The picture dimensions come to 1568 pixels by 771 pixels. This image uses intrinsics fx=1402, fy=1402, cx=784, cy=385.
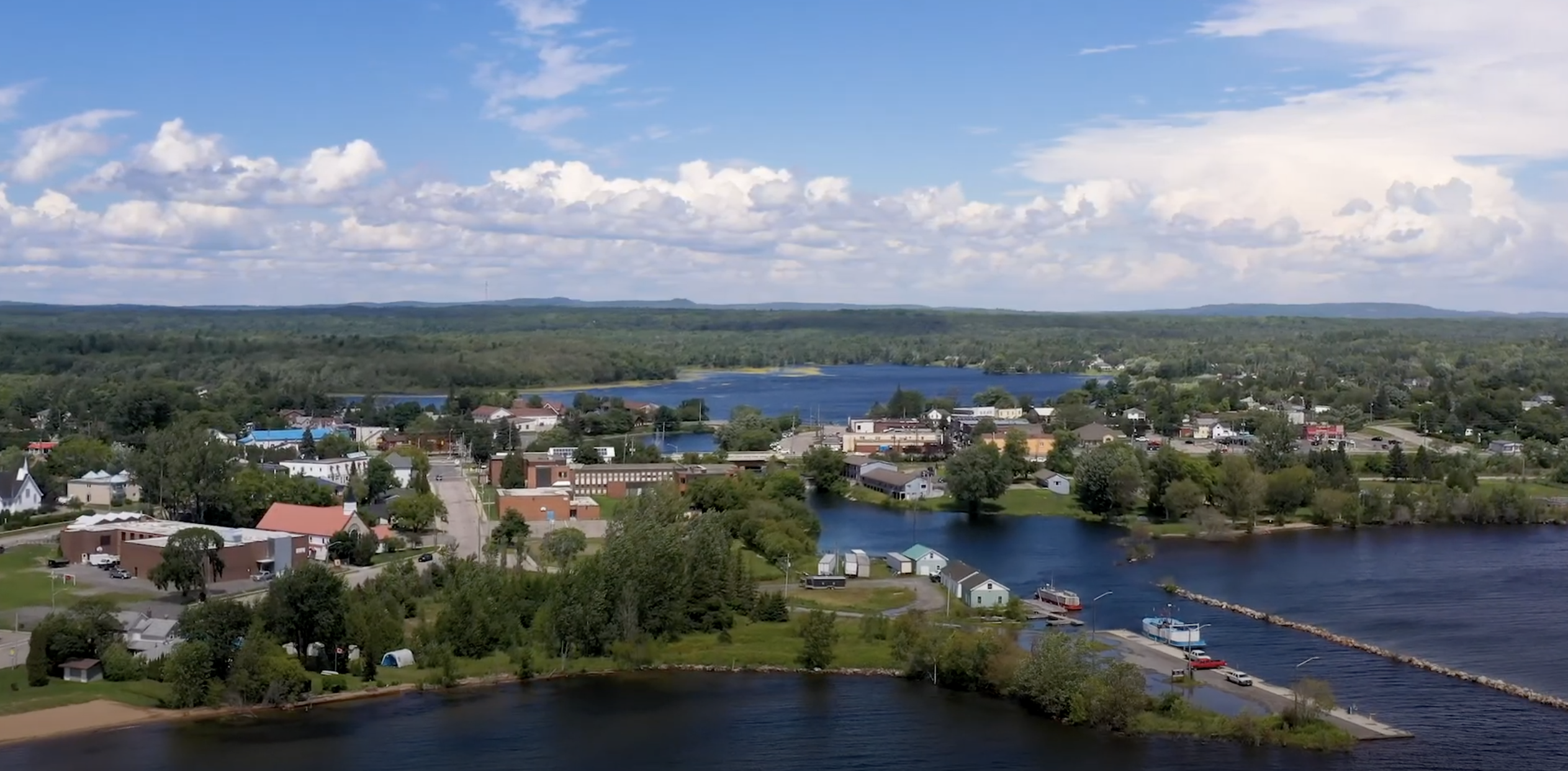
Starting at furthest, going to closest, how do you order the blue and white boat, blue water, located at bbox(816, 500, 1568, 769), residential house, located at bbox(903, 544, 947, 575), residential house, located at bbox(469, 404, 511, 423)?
residential house, located at bbox(469, 404, 511, 423) < residential house, located at bbox(903, 544, 947, 575) < the blue and white boat < blue water, located at bbox(816, 500, 1568, 769)

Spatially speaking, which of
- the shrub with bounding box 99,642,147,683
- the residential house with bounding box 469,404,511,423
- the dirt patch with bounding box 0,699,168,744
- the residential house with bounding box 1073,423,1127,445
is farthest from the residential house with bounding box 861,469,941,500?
the dirt patch with bounding box 0,699,168,744

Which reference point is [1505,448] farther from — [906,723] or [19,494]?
[19,494]

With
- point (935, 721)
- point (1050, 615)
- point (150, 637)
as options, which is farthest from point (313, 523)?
point (935, 721)

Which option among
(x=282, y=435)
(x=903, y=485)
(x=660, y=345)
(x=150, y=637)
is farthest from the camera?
(x=660, y=345)

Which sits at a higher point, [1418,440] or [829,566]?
[1418,440]

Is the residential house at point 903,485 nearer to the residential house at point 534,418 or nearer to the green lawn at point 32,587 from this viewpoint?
the residential house at point 534,418

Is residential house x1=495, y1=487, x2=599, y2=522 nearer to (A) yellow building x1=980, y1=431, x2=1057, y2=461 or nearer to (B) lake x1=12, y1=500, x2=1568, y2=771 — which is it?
(B) lake x1=12, y1=500, x2=1568, y2=771
